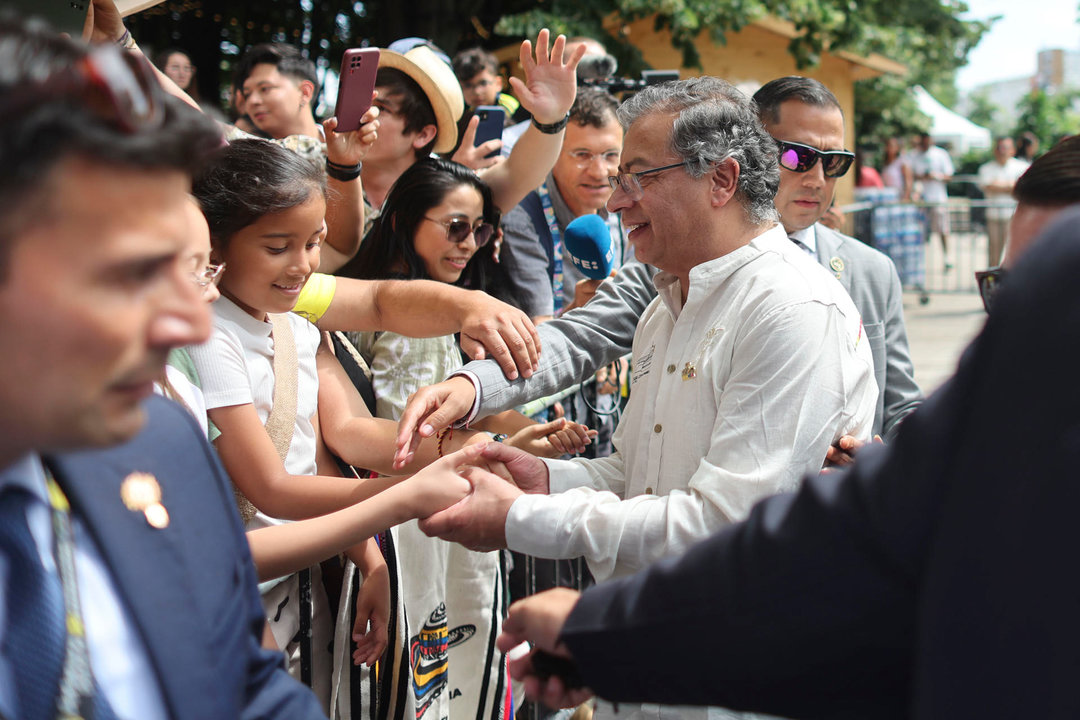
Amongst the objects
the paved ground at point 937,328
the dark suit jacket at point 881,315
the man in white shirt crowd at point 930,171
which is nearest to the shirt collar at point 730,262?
the dark suit jacket at point 881,315

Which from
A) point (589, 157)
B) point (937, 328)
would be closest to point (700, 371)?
point (589, 157)

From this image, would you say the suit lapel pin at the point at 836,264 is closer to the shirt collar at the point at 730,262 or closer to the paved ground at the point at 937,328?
the shirt collar at the point at 730,262

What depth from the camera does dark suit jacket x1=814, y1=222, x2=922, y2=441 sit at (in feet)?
10.6

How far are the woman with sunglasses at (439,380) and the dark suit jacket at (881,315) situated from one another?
3.34 ft

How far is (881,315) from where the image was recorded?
10.9 feet

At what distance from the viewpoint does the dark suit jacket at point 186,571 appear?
130 centimetres

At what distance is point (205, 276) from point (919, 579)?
66.1 inches

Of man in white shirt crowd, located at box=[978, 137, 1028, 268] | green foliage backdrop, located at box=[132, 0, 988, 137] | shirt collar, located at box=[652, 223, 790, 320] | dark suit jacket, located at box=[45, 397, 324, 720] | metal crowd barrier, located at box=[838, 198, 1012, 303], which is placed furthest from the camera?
man in white shirt crowd, located at box=[978, 137, 1028, 268]

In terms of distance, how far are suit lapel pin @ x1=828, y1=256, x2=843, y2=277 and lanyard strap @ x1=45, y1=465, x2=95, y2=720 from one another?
2704mm

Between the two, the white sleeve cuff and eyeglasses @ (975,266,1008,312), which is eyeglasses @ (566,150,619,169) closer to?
the white sleeve cuff

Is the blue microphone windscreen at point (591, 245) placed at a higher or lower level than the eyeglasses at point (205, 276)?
lower

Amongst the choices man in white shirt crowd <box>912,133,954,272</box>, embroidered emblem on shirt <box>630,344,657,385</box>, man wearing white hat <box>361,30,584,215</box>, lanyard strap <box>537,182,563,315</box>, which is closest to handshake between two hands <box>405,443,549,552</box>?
embroidered emblem on shirt <box>630,344,657,385</box>

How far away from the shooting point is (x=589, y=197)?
4820 mm

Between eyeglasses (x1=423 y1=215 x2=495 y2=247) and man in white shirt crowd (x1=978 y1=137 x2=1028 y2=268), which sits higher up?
eyeglasses (x1=423 y1=215 x2=495 y2=247)
